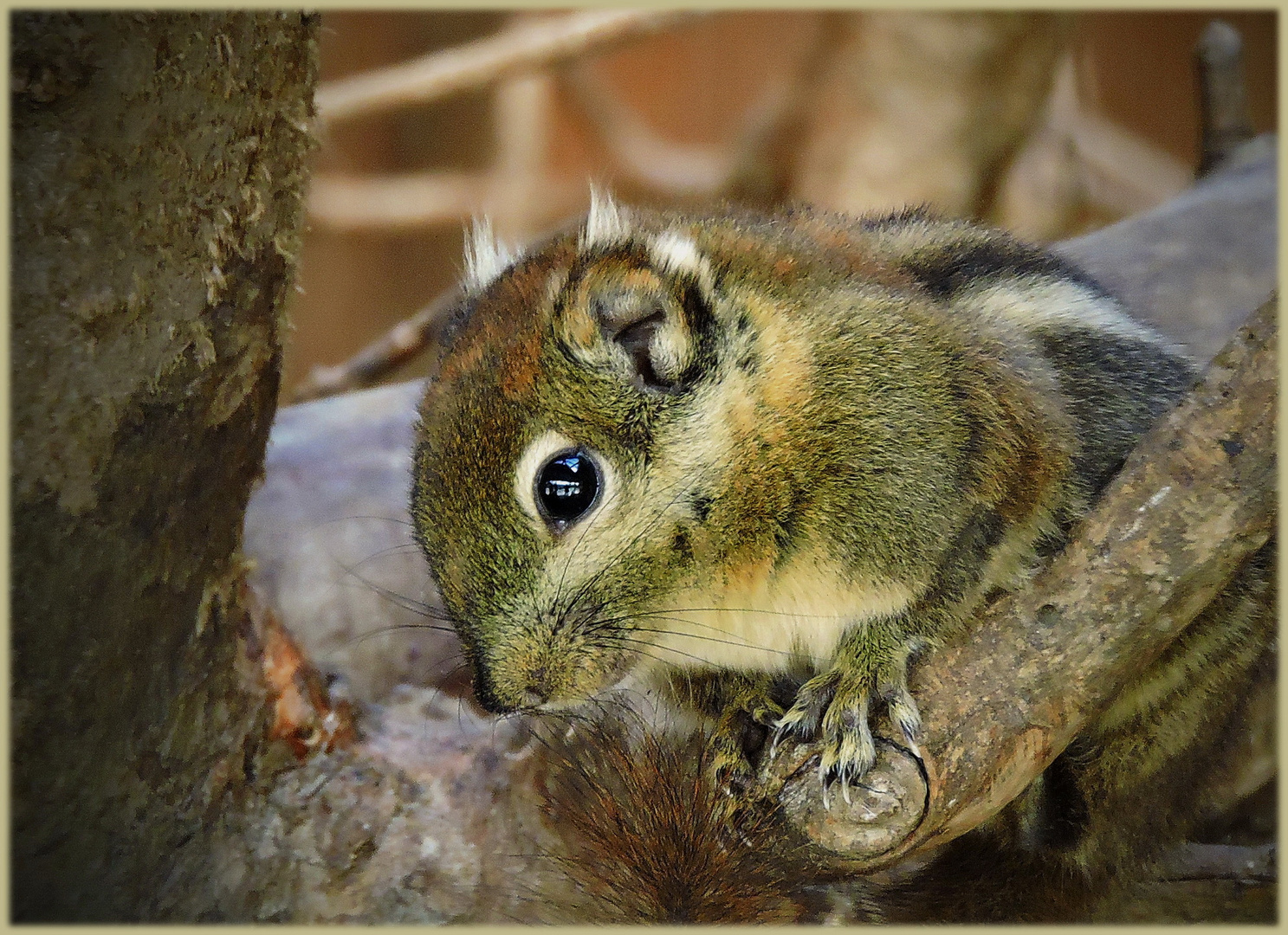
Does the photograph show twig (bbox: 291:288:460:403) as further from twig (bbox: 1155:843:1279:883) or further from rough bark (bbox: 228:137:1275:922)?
twig (bbox: 1155:843:1279:883)

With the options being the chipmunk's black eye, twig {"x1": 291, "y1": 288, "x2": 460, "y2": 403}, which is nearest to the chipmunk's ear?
the chipmunk's black eye

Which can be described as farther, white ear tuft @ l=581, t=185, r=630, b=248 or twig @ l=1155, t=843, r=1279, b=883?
twig @ l=1155, t=843, r=1279, b=883

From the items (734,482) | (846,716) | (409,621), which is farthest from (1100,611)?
(409,621)

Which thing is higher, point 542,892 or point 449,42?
point 449,42

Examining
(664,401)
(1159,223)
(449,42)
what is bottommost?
(664,401)

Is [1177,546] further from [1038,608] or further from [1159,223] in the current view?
[1159,223]

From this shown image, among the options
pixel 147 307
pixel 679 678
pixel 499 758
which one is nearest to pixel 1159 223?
pixel 679 678

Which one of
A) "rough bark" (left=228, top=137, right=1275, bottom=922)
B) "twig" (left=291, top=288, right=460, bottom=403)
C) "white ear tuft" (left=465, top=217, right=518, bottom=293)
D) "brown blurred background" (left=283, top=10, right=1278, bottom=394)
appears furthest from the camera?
"brown blurred background" (left=283, top=10, right=1278, bottom=394)
